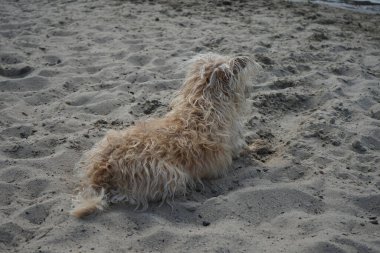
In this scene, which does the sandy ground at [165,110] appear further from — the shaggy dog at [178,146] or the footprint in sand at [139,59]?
the shaggy dog at [178,146]

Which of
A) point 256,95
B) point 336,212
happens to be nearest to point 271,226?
point 336,212

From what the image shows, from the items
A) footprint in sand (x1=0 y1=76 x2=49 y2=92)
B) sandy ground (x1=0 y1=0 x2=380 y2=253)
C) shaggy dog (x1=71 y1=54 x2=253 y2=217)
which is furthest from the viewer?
footprint in sand (x1=0 y1=76 x2=49 y2=92)

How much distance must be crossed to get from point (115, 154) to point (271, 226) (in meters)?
1.45

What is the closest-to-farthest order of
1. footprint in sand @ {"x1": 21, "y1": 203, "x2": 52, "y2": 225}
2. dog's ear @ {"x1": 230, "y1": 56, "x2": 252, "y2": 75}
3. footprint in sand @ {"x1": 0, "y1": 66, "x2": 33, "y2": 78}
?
footprint in sand @ {"x1": 21, "y1": 203, "x2": 52, "y2": 225} → dog's ear @ {"x1": 230, "y1": 56, "x2": 252, "y2": 75} → footprint in sand @ {"x1": 0, "y1": 66, "x2": 33, "y2": 78}

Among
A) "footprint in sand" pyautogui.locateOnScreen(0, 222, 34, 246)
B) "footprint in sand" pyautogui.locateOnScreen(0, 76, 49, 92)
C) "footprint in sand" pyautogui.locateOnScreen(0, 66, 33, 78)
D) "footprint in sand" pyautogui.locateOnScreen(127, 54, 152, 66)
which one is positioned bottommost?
"footprint in sand" pyautogui.locateOnScreen(0, 222, 34, 246)

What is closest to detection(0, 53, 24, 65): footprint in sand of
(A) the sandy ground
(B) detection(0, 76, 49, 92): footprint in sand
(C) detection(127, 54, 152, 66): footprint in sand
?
(A) the sandy ground

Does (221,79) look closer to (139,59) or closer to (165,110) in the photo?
(165,110)

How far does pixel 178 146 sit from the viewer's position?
3840 millimetres

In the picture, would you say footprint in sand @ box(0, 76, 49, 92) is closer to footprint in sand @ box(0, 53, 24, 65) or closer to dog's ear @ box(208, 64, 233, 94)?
footprint in sand @ box(0, 53, 24, 65)

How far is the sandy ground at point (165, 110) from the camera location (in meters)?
3.42

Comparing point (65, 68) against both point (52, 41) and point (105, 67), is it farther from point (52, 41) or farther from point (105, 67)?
point (52, 41)

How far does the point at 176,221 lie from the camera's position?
3.59 meters

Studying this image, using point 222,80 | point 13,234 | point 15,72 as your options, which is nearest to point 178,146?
point 222,80

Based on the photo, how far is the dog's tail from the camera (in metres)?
3.51
